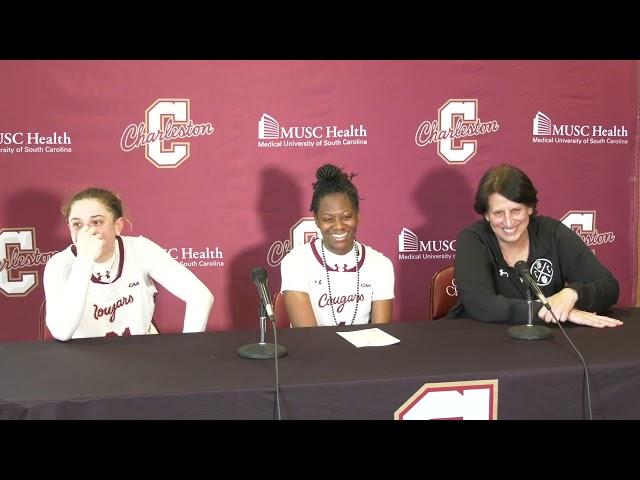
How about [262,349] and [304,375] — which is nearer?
[304,375]

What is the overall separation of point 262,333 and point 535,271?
4.26ft

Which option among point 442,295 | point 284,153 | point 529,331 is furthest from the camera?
point 284,153

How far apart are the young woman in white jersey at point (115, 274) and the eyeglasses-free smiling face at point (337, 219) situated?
1.92 feet

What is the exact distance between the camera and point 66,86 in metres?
4.06

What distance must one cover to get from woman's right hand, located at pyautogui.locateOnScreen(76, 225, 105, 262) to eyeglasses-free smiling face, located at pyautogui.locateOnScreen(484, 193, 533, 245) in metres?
1.56

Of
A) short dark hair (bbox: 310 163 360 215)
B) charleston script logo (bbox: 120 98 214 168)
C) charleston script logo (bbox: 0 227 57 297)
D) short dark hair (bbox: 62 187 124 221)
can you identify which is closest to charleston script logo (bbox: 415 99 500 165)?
short dark hair (bbox: 310 163 360 215)

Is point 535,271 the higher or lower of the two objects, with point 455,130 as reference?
lower

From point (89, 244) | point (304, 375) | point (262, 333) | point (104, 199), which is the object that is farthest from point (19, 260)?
point (304, 375)

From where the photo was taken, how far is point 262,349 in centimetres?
241

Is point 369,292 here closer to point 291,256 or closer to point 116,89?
point 291,256

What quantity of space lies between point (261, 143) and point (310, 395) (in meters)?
2.34

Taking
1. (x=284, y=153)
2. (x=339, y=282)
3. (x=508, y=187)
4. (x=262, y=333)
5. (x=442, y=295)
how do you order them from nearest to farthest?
1. (x=262, y=333)
2. (x=508, y=187)
3. (x=339, y=282)
4. (x=442, y=295)
5. (x=284, y=153)

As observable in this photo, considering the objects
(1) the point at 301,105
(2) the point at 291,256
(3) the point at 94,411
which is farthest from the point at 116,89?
(3) the point at 94,411

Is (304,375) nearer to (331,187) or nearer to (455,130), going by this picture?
(331,187)
